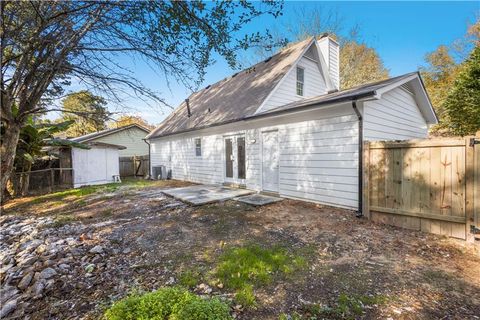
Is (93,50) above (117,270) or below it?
above

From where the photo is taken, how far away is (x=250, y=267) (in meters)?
3.22

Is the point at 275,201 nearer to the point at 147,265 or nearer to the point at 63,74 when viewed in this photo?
the point at 147,265

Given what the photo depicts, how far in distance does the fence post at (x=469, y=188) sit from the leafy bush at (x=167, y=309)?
433 cm

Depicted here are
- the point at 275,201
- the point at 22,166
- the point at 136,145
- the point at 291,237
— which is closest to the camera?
the point at 291,237

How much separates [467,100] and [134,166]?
2205cm

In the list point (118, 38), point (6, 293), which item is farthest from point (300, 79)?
point (6, 293)

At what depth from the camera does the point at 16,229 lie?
528 centimetres

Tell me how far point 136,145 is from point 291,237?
2024 centimetres

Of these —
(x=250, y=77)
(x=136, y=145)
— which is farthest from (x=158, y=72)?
(x=136, y=145)

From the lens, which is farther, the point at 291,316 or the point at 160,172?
the point at 160,172

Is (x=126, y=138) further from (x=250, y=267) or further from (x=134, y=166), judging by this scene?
(x=250, y=267)

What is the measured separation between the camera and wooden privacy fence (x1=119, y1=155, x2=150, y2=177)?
694 inches

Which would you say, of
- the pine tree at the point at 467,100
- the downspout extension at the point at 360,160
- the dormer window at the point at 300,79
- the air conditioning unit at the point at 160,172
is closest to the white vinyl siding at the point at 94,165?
the air conditioning unit at the point at 160,172

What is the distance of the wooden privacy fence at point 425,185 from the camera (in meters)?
3.82
